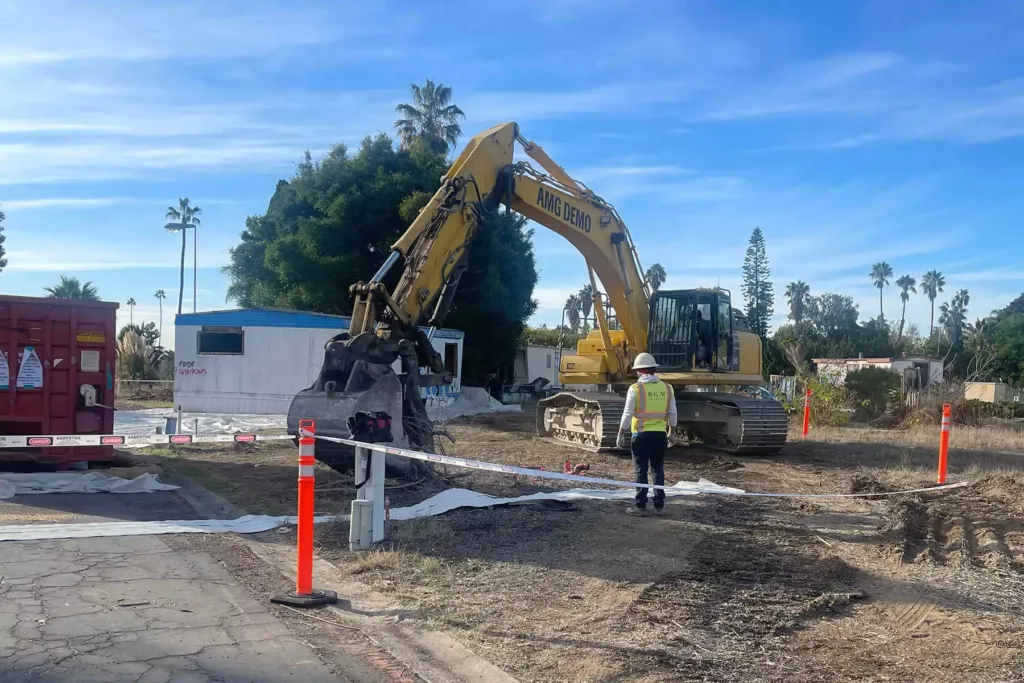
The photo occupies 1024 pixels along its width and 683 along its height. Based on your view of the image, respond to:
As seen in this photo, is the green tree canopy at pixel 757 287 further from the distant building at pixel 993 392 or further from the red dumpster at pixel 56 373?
the red dumpster at pixel 56 373

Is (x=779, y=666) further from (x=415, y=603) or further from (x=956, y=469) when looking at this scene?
(x=956, y=469)

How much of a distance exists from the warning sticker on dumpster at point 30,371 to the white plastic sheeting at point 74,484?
124 cm

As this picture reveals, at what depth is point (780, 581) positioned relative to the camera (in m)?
6.46

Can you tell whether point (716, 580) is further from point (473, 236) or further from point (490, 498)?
point (473, 236)

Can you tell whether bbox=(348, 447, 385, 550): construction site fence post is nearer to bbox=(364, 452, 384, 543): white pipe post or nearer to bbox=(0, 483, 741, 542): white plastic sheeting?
bbox=(364, 452, 384, 543): white pipe post

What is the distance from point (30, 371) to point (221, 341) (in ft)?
36.3

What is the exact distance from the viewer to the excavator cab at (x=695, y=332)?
1532 centimetres

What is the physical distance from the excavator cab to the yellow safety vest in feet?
20.3

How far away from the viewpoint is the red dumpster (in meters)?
11.2

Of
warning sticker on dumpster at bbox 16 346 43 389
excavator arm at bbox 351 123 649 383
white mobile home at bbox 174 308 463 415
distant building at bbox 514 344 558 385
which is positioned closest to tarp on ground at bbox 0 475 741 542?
excavator arm at bbox 351 123 649 383

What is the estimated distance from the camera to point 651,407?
914 cm

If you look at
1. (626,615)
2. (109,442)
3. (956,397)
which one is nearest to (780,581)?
(626,615)

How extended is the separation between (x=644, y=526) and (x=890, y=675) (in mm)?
3898

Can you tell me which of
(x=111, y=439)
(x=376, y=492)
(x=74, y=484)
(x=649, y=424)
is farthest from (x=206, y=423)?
(x=376, y=492)
